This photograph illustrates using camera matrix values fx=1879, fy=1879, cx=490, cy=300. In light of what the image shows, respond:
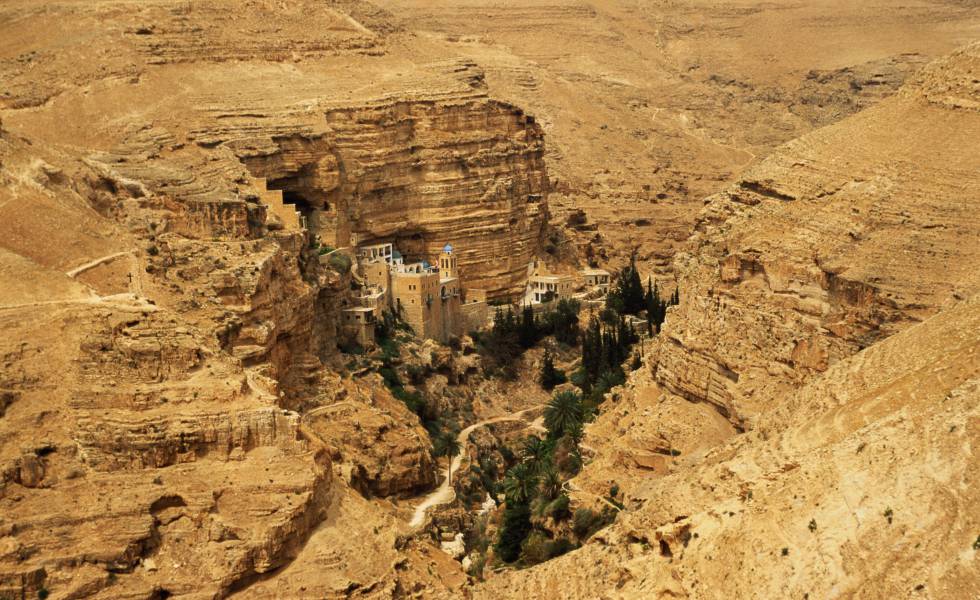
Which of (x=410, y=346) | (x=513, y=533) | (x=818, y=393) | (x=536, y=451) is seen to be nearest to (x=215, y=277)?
(x=536, y=451)

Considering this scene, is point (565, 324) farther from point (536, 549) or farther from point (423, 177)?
point (536, 549)

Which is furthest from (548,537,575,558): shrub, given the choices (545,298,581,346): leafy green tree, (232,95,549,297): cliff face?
(545,298,581,346): leafy green tree

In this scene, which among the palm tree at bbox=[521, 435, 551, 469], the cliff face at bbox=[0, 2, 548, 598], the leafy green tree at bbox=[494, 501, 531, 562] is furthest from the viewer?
the palm tree at bbox=[521, 435, 551, 469]

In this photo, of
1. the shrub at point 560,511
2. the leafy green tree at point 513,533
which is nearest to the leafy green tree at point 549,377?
the leafy green tree at point 513,533

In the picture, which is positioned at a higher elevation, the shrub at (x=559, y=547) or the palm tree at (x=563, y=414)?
the shrub at (x=559, y=547)

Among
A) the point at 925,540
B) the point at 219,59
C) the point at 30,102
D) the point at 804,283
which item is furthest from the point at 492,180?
the point at 925,540

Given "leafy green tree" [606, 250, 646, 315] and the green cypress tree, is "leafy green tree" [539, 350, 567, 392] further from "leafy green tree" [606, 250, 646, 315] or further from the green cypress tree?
"leafy green tree" [606, 250, 646, 315]

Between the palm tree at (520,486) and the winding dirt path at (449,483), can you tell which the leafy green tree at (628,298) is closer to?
the winding dirt path at (449,483)
